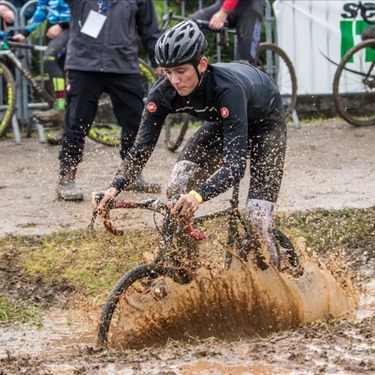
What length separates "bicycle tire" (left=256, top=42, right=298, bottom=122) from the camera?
12.1 m

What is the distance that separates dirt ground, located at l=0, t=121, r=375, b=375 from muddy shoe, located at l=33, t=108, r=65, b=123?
361 millimetres

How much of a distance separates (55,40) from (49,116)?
952mm

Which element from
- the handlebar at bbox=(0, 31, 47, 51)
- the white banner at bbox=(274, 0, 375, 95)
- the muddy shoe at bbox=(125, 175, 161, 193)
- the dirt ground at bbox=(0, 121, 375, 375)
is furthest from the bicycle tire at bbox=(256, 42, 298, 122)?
the muddy shoe at bbox=(125, 175, 161, 193)

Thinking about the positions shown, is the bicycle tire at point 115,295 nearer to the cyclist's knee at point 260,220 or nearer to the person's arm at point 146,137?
the person's arm at point 146,137

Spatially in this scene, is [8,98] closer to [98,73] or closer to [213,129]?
[98,73]

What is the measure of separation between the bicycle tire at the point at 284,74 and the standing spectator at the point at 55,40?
2707 millimetres

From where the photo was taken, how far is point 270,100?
19.4 ft

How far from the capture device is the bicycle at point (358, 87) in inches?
472

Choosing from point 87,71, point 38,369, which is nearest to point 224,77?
point 38,369

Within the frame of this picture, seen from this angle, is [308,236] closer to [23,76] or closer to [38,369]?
[38,369]

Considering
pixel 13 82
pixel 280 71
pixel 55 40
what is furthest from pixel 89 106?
pixel 280 71

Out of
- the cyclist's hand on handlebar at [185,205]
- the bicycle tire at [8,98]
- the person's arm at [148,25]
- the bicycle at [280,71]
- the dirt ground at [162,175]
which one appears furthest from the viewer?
the bicycle at [280,71]

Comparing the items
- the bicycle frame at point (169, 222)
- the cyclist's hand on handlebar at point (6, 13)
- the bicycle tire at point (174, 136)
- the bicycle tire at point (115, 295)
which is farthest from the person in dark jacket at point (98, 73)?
the bicycle tire at point (115, 295)

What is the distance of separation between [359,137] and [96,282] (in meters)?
5.78
